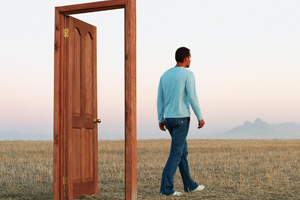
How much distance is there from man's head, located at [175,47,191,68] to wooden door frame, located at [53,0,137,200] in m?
1.07

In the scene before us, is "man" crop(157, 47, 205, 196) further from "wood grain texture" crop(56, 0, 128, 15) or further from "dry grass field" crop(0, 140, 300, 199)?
"wood grain texture" crop(56, 0, 128, 15)

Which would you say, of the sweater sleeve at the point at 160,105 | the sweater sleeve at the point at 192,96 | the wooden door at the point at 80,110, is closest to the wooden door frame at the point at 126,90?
the wooden door at the point at 80,110

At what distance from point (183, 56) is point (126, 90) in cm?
141

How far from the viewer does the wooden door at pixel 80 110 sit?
6852 millimetres

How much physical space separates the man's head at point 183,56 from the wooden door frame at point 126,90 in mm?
1071

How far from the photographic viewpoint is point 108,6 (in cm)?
650

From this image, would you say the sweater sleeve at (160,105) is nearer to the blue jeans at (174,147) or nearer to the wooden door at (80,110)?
the blue jeans at (174,147)

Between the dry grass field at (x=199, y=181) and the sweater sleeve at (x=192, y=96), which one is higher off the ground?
the sweater sleeve at (x=192, y=96)

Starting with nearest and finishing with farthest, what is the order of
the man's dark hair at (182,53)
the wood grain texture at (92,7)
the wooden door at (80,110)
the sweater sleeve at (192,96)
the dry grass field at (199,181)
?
the wood grain texture at (92,7), the sweater sleeve at (192,96), the wooden door at (80,110), the man's dark hair at (182,53), the dry grass field at (199,181)

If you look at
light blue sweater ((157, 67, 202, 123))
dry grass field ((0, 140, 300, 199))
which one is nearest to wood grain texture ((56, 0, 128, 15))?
light blue sweater ((157, 67, 202, 123))

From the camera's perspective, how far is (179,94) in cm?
677

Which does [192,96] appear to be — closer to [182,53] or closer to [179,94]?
[179,94]

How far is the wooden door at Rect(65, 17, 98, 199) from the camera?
685 centimetres

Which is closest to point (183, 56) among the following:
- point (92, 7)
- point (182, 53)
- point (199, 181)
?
point (182, 53)
